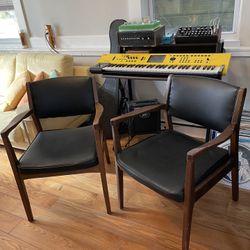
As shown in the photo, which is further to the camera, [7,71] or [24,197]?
[7,71]

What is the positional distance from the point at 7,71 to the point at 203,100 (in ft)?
6.84

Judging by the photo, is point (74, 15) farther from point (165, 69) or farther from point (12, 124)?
point (12, 124)

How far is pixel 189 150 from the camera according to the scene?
141 cm

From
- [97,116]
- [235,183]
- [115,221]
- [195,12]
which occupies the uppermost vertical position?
[195,12]

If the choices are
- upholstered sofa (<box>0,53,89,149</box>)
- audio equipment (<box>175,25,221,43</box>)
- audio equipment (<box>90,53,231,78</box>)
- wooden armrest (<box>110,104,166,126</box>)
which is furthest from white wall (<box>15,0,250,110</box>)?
wooden armrest (<box>110,104,166,126</box>)

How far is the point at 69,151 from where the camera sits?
1.52m

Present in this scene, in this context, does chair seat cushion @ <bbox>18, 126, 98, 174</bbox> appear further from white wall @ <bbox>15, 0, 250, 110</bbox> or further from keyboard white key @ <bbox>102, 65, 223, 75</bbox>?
white wall @ <bbox>15, 0, 250, 110</bbox>

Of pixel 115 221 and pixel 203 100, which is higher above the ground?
pixel 203 100

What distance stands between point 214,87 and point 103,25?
1.47 m

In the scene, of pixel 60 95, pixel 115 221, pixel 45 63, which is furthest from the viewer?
pixel 45 63

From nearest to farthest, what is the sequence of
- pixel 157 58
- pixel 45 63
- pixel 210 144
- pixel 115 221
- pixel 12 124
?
pixel 210 144
pixel 12 124
pixel 115 221
pixel 157 58
pixel 45 63

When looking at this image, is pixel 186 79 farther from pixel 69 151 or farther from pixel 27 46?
pixel 27 46

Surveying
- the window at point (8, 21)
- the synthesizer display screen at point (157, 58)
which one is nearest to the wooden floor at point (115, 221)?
the synthesizer display screen at point (157, 58)

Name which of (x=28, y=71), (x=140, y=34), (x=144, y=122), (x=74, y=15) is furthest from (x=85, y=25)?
(x=144, y=122)
